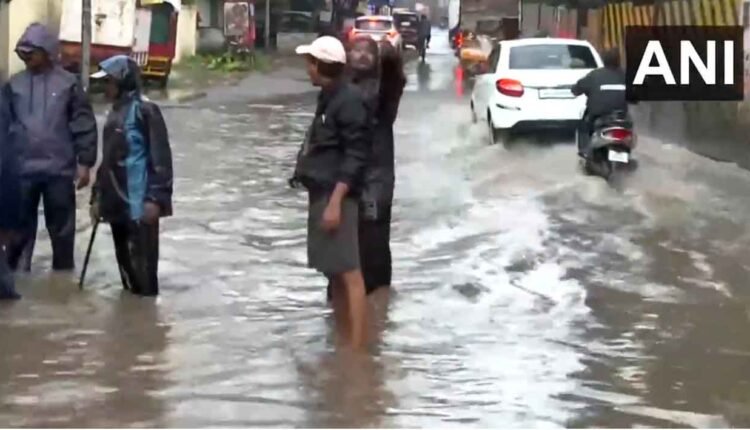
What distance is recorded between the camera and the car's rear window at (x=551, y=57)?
1864cm

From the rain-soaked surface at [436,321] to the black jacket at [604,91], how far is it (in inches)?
30.8

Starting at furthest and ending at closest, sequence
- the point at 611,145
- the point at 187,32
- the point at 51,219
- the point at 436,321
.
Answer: the point at 187,32, the point at 611,145, the point at 51,219, the point at 436,321

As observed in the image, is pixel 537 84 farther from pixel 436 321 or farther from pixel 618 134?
pixel 436 321

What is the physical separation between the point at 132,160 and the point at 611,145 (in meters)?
7.30

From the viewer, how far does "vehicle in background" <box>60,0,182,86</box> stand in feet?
95.6

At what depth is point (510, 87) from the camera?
18.4m

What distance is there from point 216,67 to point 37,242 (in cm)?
2816

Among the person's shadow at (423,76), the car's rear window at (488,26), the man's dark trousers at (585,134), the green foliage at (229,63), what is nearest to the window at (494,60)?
the man's dark trousers at (585,134)

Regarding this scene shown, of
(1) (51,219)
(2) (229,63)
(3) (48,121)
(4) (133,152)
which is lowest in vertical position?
(2) (229,63)

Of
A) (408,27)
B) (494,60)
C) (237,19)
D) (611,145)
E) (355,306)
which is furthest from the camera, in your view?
(408,27)

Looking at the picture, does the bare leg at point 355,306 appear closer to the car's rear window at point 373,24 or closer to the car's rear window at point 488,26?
the car's rear window at point 373,24

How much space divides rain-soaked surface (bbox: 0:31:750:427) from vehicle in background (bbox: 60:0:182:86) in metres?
13.9

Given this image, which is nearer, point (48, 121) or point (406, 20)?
point (48, 121)

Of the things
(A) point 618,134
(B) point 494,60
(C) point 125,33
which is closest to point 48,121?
(A) point 618,134
